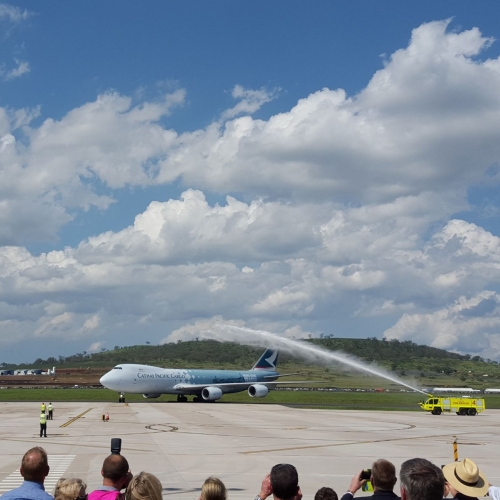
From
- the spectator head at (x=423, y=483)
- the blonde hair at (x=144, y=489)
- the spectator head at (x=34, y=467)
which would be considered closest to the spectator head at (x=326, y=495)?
the spectator head at (x=423, y=483)

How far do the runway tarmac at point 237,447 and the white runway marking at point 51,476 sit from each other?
3 centimetres

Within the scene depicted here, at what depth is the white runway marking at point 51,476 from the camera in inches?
665

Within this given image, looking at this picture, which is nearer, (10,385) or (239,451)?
(239,451)

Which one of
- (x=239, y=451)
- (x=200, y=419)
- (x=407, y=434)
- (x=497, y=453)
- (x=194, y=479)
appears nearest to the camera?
(x=194, y=479)

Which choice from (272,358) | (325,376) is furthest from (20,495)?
(325,376)

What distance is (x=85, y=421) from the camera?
43438 millimetres

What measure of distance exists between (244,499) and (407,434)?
22.8m

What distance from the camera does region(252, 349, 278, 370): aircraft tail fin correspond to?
9281 cm

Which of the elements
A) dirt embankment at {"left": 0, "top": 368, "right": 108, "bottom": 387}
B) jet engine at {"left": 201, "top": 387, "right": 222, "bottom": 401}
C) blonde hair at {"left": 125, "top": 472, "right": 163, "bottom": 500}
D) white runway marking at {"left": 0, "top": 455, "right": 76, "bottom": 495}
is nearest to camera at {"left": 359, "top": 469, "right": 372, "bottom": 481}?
blonde hair at {"left": 125, "top": 472, "right": 163, "bottom": 500}

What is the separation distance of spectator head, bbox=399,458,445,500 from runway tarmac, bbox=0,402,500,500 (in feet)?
36.3

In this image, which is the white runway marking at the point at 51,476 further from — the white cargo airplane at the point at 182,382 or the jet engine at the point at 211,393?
the jet engine at the point at 211,393

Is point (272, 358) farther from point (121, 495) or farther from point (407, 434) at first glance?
point (121, 495)

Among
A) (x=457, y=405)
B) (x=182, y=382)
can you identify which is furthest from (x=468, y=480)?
(x=182, y=382)

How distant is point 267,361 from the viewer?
93250 millimetres
